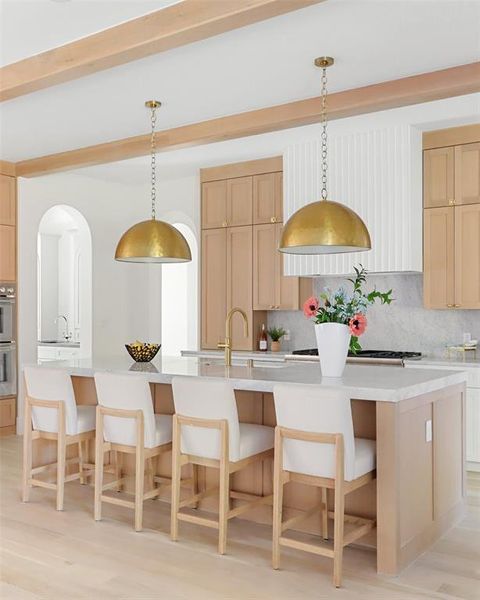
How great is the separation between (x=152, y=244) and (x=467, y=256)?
9.07 ft

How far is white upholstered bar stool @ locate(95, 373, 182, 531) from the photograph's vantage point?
12.5 ft

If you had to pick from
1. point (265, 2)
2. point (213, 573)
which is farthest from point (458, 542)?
point (265, 2)

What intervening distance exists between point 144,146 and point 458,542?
3.87 metres

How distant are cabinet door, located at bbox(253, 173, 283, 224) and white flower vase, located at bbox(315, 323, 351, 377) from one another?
294cm

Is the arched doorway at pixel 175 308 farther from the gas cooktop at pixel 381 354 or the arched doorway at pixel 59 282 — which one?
the gas cooktop at pixel 381 354

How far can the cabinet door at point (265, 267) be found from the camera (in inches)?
261

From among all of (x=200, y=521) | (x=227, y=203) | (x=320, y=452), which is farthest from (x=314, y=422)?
(x=227, y=203)

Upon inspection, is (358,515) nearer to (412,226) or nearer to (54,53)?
(412,226)

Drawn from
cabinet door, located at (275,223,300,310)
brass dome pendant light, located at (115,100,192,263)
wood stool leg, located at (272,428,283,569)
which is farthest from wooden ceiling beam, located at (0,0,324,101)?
cabinet door, located at (275,223,300,310)

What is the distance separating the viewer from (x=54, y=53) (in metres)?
3.88

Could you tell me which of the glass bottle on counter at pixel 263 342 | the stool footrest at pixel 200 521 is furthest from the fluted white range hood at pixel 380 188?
the stool footrest at pixel 200 521

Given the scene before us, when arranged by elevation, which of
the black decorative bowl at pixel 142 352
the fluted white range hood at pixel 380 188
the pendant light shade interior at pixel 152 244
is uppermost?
the fluted white range hood at pixel 380 188

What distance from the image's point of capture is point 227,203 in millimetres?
6938

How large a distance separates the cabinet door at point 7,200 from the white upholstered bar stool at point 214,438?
381 cm
